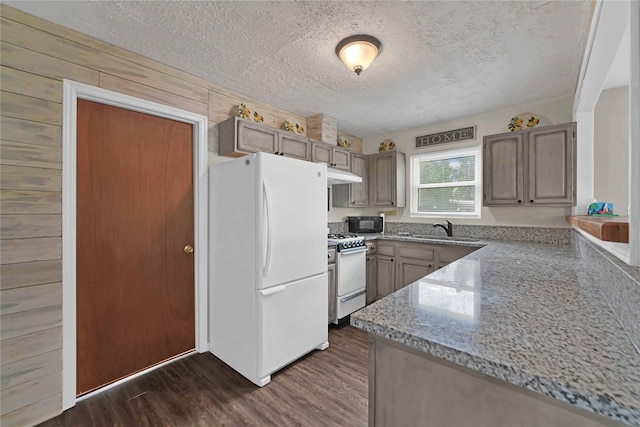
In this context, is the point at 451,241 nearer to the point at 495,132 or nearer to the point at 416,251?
the point at 416,251

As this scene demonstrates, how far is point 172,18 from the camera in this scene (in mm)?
1691

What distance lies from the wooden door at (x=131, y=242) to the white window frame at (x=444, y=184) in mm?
3107

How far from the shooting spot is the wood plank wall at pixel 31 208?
155 centimetres

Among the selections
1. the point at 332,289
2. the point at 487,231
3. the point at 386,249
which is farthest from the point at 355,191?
the point at 487,231

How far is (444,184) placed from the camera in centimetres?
376

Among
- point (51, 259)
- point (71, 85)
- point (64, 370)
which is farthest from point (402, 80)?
point (64, 370)

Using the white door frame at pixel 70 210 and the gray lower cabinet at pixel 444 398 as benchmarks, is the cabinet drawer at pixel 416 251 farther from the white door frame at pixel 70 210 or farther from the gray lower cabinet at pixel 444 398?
the white door frame at pixel 70 210

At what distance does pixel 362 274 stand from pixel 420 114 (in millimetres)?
2217

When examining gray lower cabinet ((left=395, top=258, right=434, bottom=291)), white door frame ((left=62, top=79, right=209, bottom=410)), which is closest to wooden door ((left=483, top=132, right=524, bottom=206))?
gray lower cabinet ((left=395, top=258, right=434, bottom=291))

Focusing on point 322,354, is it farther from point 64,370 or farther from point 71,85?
point 71,85

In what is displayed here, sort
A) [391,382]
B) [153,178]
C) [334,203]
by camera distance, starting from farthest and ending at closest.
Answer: [334,203] < [153,178] < [391,382]

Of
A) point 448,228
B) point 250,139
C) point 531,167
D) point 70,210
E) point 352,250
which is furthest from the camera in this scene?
point 448,228

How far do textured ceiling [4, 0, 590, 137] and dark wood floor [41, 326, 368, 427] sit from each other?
2.58 m

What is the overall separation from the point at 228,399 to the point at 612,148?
12.9 ft
